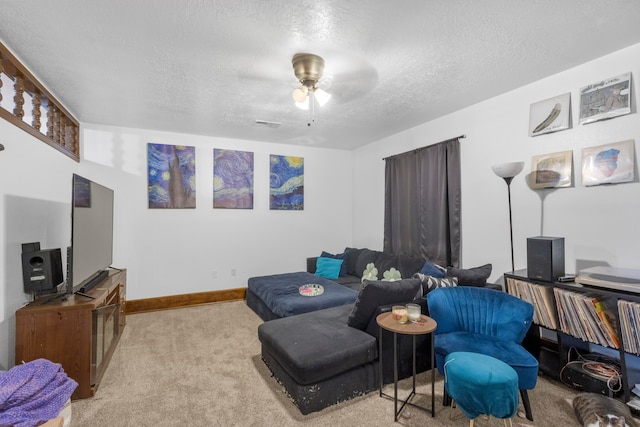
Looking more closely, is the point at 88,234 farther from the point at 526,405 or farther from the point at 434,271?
the point at 526,405

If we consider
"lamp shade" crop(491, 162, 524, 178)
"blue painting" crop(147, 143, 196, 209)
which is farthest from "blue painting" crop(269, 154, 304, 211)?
"lamp shade" crop(491, 162, 524, 178)

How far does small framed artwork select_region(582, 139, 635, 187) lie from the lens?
7.11 ft

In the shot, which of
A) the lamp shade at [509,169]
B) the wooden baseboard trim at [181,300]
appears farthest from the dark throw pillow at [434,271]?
the wooden baseboard trim at [181,300]

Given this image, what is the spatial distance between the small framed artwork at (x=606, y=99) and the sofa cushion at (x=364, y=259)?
9.15 feet

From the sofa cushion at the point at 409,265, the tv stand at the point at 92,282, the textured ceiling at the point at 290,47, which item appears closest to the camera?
the textured ceiling at the point at 290,47

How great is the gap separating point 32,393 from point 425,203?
3837 mm

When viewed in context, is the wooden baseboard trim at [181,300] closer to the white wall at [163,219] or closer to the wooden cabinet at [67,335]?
the white wall at [163,219]

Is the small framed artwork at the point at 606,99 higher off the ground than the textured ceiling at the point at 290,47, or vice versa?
the textured ceiling at the point at 290,47

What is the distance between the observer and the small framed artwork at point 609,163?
217 cm

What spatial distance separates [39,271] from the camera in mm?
2230

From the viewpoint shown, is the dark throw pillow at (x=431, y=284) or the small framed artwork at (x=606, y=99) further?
the dark throw pillow at (x=431, y=284)

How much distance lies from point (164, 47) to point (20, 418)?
2274mm

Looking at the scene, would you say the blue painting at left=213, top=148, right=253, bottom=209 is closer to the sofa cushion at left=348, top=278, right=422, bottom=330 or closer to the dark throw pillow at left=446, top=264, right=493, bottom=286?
the sofa cushion at left=348, top=278, right=422, bottom=330

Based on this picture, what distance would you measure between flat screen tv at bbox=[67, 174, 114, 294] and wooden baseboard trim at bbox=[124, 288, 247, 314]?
41.4 inches
